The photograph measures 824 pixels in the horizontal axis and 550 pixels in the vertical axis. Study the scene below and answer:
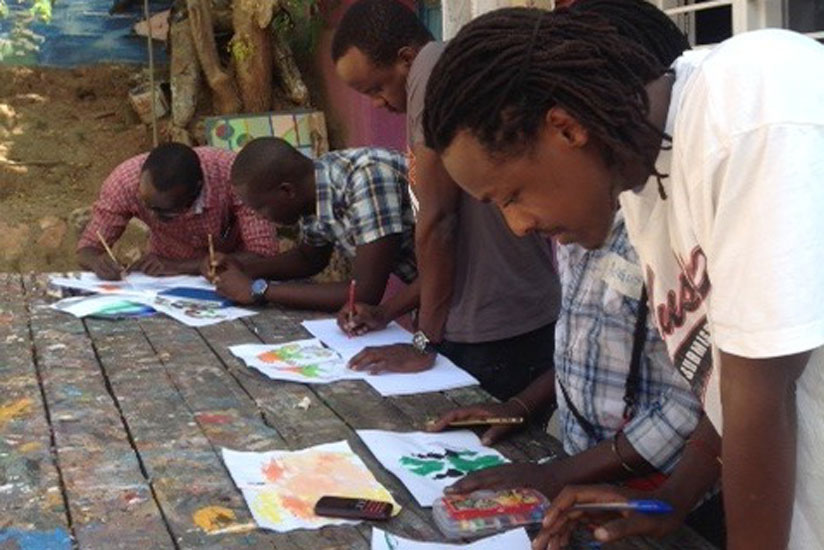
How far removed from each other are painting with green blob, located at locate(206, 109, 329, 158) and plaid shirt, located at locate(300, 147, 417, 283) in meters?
4.03

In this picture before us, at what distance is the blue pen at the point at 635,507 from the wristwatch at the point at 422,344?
1241 millimetres

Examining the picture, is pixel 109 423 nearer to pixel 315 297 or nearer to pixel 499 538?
pixel 499 538

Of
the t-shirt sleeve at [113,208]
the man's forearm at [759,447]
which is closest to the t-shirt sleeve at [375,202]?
the t-shirt sleeve at [113,208]

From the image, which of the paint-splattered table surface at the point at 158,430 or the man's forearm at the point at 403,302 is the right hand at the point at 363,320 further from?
the paint-splattered table surface at the point at 158,430

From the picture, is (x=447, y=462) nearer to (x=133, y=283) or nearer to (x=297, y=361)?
(x=297, y=361)

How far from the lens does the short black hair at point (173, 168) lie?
4074 mm

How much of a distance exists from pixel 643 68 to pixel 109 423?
4.95 feet

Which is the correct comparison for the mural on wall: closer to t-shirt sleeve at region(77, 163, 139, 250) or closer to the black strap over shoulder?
t-shirt sleeve at region(77, 163, 139, 250)

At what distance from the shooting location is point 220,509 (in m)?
1.97

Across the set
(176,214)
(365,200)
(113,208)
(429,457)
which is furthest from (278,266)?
(429,457)

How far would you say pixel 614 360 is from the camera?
6.40ft

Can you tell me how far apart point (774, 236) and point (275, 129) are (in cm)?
664

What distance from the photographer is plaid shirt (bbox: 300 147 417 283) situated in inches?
134

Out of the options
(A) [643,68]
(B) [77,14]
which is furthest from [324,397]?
(B) [77,14]
